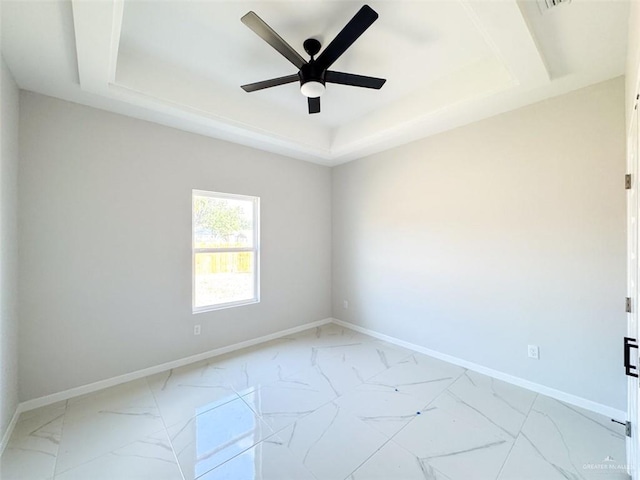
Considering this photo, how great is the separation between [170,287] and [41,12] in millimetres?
2373

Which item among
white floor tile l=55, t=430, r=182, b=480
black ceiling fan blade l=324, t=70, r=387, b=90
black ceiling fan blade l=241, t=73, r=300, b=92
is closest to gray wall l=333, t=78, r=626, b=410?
black ceiling fan blade l=324, t=70, r=387, b=90

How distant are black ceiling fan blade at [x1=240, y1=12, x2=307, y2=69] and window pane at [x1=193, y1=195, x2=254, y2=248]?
6.73ft

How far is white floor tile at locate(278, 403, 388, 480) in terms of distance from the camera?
1707mm

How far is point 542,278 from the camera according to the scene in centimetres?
251

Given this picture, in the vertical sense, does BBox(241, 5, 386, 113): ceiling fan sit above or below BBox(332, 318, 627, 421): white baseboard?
above

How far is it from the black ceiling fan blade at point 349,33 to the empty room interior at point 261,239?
2 cm

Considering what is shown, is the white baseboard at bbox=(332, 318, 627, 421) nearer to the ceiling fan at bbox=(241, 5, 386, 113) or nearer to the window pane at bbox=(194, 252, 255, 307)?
the window pane at bbox=(194, 252, 255, 307)

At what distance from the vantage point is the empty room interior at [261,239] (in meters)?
1.76

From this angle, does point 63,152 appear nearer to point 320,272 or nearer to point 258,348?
point 258,348

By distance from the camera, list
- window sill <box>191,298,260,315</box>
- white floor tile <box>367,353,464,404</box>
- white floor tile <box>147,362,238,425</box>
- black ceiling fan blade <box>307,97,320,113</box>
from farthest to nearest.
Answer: window sill <box>191,298,260,315</box> < white floor tile <box>367,353,464,404</box> < black ceiling fan blade <box>307,97,320,113</box> < white floor tile <box>147,362,238,425</box>

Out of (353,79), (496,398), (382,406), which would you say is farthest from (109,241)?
(496,398)

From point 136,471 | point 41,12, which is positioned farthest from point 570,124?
point 136,471

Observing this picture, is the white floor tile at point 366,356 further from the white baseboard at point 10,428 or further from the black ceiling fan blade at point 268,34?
the black ceiling fan blade at point 268,34

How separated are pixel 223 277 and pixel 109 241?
1.29 meters
